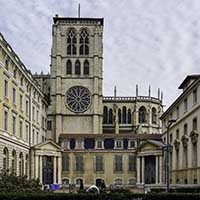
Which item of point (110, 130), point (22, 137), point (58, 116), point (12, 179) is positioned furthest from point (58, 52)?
point (12, 179)

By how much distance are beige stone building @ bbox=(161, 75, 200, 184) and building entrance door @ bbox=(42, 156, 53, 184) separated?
792 inches

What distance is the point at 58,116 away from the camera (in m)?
92.2

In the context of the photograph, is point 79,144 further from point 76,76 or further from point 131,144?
point 76,76

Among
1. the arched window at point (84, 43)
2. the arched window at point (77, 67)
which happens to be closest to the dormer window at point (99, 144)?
the arched window at point (77, 67)

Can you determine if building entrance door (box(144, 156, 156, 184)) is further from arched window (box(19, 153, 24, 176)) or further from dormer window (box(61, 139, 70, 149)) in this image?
arched window (box(19, 153, 24, 176))

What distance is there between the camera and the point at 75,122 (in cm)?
9331

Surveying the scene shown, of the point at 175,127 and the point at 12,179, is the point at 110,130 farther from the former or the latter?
the point at 12,179

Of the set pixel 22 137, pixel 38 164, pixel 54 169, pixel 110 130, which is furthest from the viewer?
pixel 110 130

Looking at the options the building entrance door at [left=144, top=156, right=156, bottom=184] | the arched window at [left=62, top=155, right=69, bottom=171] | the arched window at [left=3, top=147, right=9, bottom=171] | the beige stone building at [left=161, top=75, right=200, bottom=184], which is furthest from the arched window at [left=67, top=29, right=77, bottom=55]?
the arched window at [left=3, top=147, right=9, bottom=171]

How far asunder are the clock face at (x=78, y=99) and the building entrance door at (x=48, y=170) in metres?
17.8

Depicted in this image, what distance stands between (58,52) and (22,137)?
35333 millimetres

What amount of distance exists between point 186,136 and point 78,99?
41.3 metres

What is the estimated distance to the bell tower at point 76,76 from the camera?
305 ft

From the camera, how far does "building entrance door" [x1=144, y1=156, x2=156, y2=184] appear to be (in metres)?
77.6
